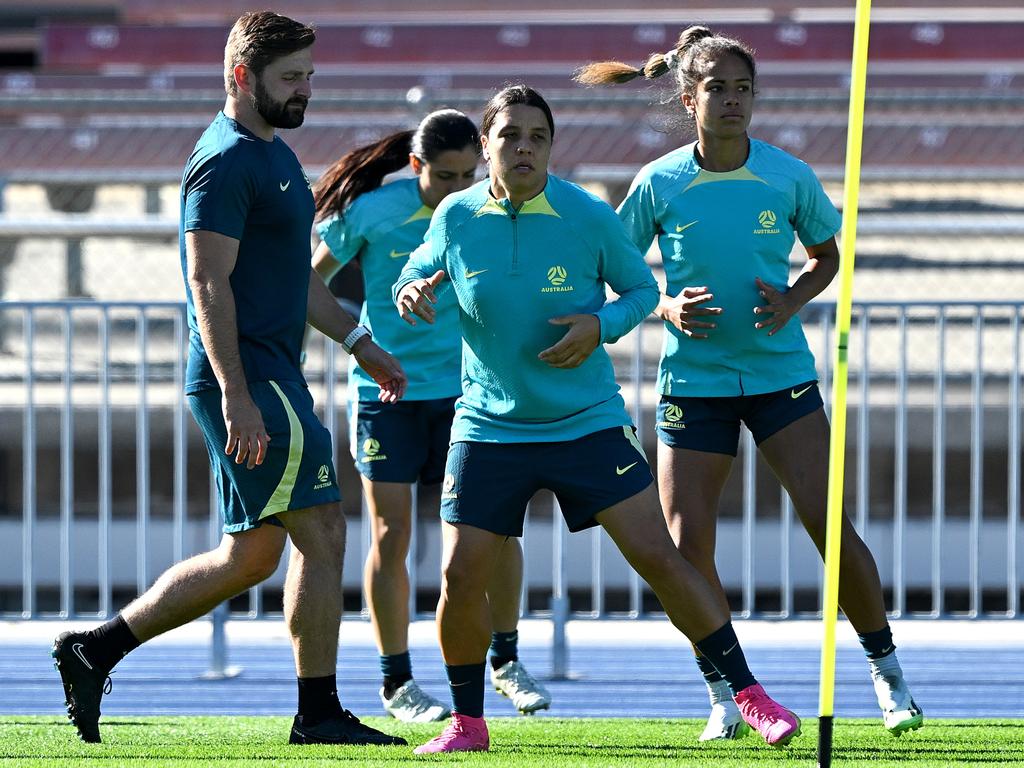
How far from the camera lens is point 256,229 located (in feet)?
12.9

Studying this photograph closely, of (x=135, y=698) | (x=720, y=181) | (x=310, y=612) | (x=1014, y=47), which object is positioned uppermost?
(x=1014, y=47)

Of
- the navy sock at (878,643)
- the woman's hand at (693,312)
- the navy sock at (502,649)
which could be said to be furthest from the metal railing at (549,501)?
the woman's hand at (693,312)

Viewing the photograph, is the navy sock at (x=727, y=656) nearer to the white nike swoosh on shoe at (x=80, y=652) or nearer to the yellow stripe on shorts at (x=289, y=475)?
the yellow stripe on shorts at (x=289, y=475)

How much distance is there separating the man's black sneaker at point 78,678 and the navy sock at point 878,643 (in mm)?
2040

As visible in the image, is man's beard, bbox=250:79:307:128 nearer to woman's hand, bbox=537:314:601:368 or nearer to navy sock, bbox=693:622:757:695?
woman's hand, bbox=537:314:601:368

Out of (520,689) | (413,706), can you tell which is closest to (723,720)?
(520,689)

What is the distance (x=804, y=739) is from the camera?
4.12m

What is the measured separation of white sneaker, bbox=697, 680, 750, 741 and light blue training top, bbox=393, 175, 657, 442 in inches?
34.6

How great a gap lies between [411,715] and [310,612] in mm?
864

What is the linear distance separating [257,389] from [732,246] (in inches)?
51.5

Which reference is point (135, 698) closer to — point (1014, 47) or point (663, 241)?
point (663, 241)

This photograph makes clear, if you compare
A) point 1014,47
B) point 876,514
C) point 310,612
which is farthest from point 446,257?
point 1014,47

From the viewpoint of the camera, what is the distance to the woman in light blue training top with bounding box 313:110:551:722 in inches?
188

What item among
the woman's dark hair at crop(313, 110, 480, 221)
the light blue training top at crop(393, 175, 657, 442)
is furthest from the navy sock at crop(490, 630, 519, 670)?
the woman's dark hair at crop(313, 110, 480, 221)
